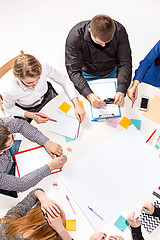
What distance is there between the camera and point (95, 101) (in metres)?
1.78

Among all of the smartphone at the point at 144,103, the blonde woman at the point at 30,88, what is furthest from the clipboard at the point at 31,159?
the smartphone at the point at 144,103

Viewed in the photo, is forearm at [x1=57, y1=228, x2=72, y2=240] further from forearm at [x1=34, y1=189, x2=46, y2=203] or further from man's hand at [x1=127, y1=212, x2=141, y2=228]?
man's hand at [x1=127, y1=212, x2=141, y2=228]

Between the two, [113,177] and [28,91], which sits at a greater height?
[28,91]

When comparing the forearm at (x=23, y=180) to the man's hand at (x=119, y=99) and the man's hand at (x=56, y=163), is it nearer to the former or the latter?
the man's hand at (x=56, y=163)

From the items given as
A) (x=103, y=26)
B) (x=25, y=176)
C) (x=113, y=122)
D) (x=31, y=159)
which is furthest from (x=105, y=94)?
(x=25, y=176)

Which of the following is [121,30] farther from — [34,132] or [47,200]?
[47,200]

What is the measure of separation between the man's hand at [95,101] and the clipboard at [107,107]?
3 cm

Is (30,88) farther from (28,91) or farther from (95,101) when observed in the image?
(95,101)

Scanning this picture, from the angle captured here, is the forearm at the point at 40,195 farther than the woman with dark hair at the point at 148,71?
No

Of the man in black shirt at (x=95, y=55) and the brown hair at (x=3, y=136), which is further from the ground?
the man in black shirt at (x=95, y=55)

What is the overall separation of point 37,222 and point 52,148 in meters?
0.45

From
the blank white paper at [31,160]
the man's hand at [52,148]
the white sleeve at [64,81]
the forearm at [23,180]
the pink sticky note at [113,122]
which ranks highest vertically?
the white sleeve at [64,81]

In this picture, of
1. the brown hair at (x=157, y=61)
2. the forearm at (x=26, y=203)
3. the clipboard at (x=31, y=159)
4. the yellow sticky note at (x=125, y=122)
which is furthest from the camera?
the brown hair at (x=157, y=61)

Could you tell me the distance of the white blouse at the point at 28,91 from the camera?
181 centimetres
